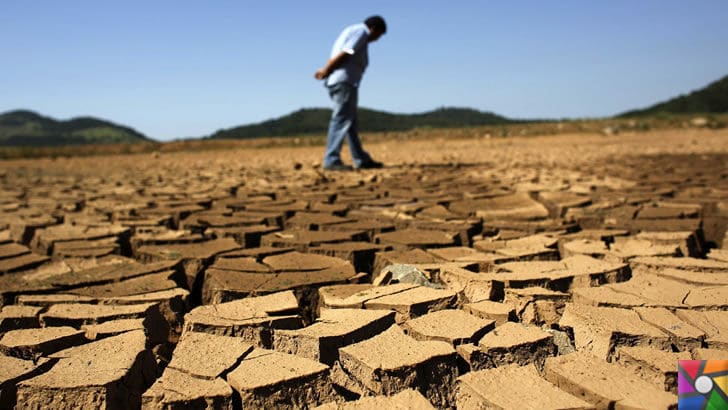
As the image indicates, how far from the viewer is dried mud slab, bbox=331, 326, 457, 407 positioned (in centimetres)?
133

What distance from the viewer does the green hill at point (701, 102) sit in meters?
44.9

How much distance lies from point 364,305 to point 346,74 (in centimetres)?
433

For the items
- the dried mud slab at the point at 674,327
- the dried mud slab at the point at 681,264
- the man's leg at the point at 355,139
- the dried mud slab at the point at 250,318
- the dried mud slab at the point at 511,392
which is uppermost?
the man's leg at the point at 355,139

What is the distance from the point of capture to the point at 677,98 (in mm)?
48656

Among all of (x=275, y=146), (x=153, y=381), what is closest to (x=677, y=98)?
(x=275, y=146)

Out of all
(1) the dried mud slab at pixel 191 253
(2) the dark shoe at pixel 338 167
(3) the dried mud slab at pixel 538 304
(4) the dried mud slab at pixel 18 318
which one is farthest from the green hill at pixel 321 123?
(3) the dried mud slab at pixel 538 304

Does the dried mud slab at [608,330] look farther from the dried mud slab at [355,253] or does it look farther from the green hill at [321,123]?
the green hill at [321,123]

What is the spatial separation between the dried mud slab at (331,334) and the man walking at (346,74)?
422 centimetres

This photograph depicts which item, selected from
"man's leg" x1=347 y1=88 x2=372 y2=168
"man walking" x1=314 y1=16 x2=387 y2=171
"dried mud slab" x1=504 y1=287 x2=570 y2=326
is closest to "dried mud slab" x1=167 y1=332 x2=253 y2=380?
"dried mud slab" x1=504 y1=287 x2=570 y2=326

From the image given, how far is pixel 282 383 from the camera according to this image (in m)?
1.29

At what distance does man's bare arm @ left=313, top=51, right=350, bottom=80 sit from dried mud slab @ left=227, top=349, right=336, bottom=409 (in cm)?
461

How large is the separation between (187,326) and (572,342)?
1035 millimetres

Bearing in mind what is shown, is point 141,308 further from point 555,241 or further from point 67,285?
point 555,241

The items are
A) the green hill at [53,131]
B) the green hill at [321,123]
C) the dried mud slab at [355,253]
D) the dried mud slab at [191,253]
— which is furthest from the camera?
the green hill at [53,131]
